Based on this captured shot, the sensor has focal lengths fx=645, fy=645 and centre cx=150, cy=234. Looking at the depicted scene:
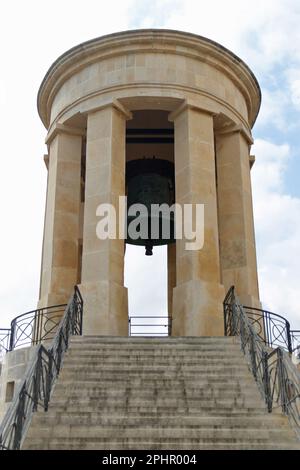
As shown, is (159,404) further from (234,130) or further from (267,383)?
(234,130)

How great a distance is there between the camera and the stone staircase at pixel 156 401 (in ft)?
27.2

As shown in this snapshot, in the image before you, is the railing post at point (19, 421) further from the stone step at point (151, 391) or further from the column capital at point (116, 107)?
the column capital at point (116, 107)

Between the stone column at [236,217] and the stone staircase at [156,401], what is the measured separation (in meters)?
4.45

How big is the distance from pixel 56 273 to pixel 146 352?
A: 18.4 ft

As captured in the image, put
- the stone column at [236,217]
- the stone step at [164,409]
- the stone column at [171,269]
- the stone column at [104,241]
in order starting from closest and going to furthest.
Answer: the stone step at [164,409] < the stone column at [104,241] < the stone column at [236,217] < the stone column at [171,269]

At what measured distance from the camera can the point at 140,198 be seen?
1719 centimetres

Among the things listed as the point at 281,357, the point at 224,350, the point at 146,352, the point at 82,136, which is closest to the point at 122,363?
the point at 146,352

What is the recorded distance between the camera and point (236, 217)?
664 inches

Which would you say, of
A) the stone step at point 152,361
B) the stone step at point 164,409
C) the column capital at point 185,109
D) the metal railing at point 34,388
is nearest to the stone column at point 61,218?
the column capital at point 185,109

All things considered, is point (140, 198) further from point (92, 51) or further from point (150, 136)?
point (92, 51)

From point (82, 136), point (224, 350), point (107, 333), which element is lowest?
point (224, 350)

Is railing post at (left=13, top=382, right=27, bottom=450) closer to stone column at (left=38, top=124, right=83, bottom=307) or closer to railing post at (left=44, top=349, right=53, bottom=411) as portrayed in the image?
railing post at (left=44, top=349, right=53, bottom=411)

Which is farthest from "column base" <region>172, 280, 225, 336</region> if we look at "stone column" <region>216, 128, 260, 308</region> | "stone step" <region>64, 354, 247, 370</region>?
"stone step" <region>64, 354, 247, 370</region>

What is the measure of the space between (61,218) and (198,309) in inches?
186
